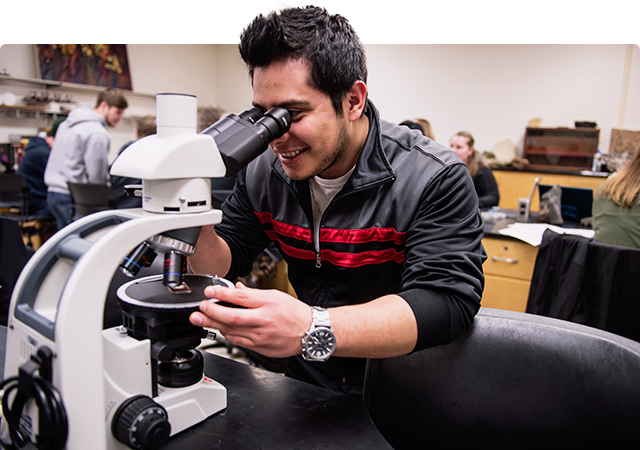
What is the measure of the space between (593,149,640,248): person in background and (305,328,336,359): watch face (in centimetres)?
205

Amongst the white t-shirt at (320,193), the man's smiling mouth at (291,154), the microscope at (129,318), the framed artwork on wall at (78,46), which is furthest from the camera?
the framed artwork on wall at (78,46)

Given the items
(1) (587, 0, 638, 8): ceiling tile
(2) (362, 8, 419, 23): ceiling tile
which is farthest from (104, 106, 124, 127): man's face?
(1) (587, 0, 638, 8): ceiling tile

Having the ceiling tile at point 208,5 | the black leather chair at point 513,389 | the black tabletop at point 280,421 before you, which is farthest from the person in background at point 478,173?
the ceiling tile at point 208,5

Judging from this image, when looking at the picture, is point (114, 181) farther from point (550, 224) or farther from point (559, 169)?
point (559, 169)

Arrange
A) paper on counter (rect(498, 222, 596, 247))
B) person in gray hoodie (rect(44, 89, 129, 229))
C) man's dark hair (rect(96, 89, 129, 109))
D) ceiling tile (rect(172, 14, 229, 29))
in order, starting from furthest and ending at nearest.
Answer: ceiling tile (rect(172, 14, 229, 29))
man's dark hair (rect(96, 89, 129, 109))
person in gray hoodie (rect(44, 89, 129, 229))
paper on counter (rect(498, 222, 596, 247))

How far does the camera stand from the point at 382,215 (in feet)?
3.59

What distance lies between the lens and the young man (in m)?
0.75

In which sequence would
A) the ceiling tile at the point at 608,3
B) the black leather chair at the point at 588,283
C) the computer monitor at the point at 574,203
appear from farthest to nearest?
the ceiling tile at the point at 608,3
the computer monitor at the point at 574,203
the black leather chair at the point at 588,283

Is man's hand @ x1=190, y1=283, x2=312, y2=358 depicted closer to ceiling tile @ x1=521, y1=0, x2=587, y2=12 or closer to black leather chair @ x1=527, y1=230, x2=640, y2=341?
black leather chair @ x1=527, y1=230, x2=640, y2=341

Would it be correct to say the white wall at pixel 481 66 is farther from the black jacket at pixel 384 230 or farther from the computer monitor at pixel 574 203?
the black jacket at pixel 384 230

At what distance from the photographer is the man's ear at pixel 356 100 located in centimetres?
106

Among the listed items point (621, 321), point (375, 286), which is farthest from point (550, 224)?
point (375, 286)

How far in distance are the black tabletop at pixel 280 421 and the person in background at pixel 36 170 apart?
390 centimetres

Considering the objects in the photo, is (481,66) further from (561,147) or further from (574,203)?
(574,203)
